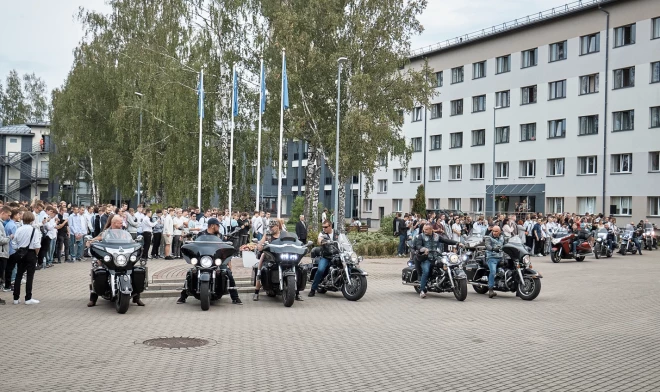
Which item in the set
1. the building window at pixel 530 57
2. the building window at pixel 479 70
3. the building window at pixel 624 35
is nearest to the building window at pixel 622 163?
the building window at pixel 624 35

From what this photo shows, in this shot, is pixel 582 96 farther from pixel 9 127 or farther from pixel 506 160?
pixel 9 127

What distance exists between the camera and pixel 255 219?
92.2 feet

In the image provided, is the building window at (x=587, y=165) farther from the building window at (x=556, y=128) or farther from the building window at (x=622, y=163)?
the building window at (x=556, y=128)

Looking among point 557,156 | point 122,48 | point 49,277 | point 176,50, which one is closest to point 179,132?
point 176,50

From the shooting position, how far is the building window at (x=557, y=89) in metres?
54.5

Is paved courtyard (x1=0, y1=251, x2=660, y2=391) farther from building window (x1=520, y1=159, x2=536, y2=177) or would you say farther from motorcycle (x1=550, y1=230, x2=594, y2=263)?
building window (x1=520, y1=159, x2=536, y2=177)

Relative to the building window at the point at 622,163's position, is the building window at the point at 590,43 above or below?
above

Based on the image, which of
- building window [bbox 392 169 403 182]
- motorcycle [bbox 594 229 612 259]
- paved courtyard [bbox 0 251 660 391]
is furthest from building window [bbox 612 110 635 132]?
paved courtyard [bbox 0 251 660 391]

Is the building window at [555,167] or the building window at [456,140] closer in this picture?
the building window at [555,167]

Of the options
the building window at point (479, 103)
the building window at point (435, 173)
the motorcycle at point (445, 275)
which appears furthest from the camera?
the building window at point (435, 173)

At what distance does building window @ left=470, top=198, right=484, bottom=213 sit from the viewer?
60.7 metres

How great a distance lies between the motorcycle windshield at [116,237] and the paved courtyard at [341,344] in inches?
48.3

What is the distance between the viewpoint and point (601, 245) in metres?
32.9

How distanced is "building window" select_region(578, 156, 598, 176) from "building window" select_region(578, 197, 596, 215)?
1791 millimetres
